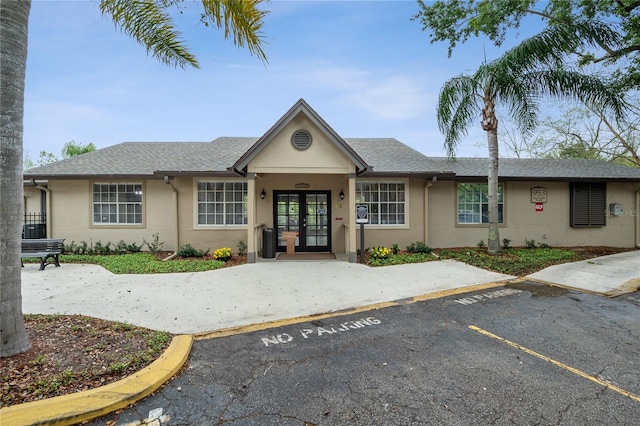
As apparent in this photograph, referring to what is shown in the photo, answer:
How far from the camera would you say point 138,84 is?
42.3ft

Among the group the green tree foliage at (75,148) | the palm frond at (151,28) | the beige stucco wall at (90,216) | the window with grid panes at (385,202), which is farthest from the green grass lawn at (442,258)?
the green tree foliage at (75,148)

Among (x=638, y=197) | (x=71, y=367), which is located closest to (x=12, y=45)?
(x=71, y=367)

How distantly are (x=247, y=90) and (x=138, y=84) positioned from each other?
471cm

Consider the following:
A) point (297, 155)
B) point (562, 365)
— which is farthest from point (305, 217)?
point (562, 365)

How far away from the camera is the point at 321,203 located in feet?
37.0

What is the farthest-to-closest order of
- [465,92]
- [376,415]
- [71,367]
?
[465,92] → [71,367] → [376,415]

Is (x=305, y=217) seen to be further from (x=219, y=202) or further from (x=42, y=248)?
(x=42, y=248)

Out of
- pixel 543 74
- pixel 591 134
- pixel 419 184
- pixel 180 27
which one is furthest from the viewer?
pixel 591 134

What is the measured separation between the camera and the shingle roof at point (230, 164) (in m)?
10.7

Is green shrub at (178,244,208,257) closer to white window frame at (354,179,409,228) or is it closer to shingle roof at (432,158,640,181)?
white window frame at (354,179,409,228)

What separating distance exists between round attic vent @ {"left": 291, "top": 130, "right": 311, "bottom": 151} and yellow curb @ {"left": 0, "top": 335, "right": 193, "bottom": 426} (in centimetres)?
709

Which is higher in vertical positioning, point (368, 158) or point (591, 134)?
point (591, 134)

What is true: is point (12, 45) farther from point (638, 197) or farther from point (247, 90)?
point (638, 197)

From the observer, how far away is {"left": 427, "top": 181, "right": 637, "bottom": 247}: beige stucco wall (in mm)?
11539
